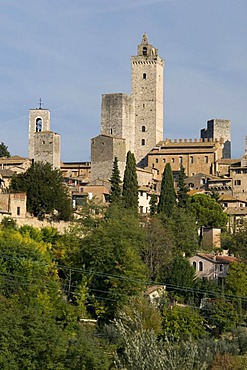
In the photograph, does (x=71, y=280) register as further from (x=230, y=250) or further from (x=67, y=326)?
(x=230, y=250)

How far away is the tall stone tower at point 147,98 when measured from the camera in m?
100

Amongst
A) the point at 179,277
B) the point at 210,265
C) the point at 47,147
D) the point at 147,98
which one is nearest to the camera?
the point at 179,277

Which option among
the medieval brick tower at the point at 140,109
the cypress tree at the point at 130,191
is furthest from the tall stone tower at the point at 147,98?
the cypress tree at the point at 130,191

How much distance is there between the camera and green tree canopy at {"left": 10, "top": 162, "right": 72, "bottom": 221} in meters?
60.8

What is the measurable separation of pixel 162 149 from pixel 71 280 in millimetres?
48235

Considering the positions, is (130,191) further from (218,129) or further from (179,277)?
(218,129)

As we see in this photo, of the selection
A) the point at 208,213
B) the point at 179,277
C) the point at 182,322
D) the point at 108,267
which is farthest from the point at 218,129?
the point at 182,322

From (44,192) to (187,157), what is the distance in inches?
1523

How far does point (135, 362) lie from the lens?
1412 inches

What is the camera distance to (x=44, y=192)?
61.1m

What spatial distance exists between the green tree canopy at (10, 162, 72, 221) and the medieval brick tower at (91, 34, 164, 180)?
3046 centimetres

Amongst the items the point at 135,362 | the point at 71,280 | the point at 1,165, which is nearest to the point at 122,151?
the point at 1,165

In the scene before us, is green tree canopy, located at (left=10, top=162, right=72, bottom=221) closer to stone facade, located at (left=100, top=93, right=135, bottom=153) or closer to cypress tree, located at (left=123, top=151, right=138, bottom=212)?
cypress tree, located at (left=123, top=151, right=138, bottom=212)

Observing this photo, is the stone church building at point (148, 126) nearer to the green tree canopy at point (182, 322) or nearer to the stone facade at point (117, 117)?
the stone facade at point (117, 117)
